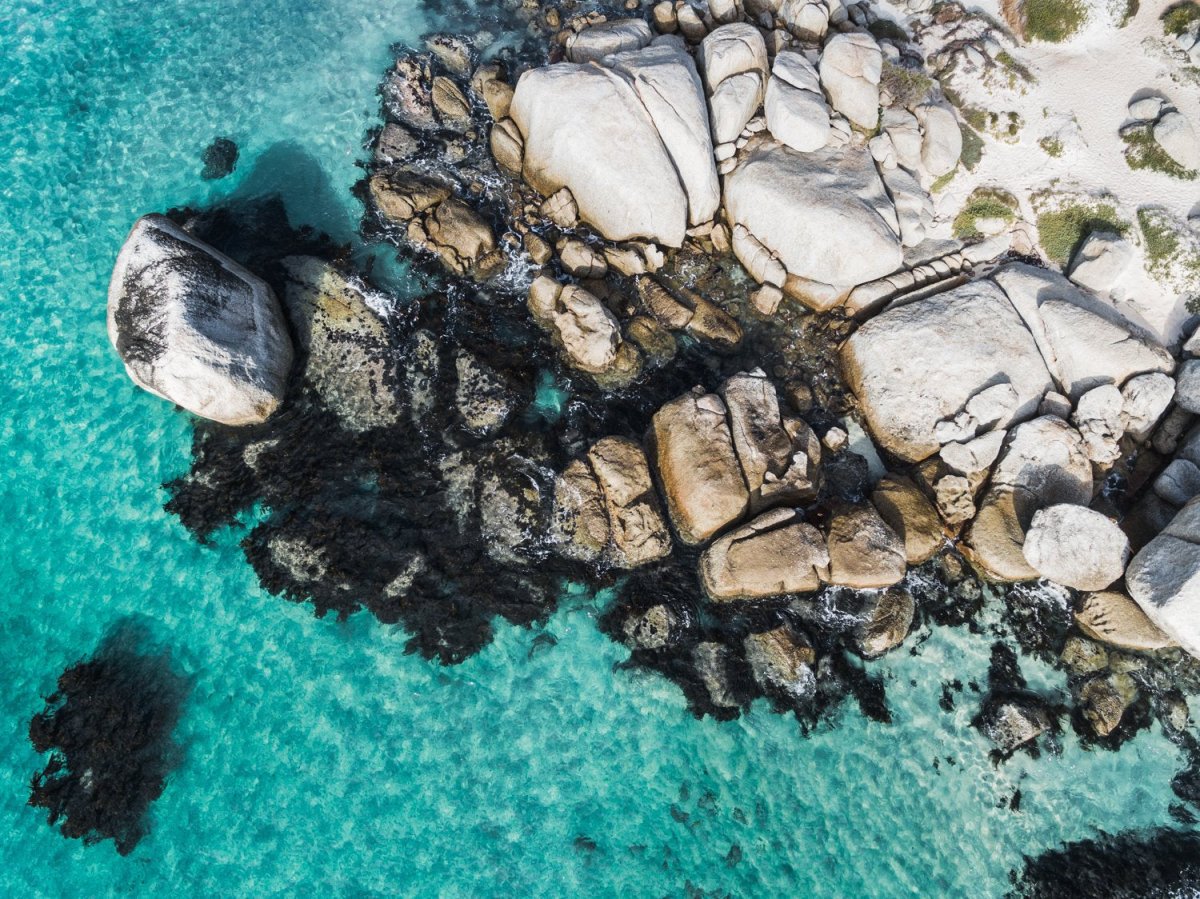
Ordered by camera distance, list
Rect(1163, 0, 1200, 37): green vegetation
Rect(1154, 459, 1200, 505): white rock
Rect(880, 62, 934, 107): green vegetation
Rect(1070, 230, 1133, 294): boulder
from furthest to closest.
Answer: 1. Rect(1163, 0, 1200, 37): green vegetation
2. Rect(880, 62, 934, 107): green vegetation
3. Rect(1070, 230, 1133, 294): boulder
4. Rect(1154, 459, 1200, 505): white rock

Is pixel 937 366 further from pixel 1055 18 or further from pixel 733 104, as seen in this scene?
pixel 1055 18

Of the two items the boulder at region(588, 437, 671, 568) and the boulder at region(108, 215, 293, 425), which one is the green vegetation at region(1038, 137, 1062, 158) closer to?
the boulder at region(588, 437, 671, 568)

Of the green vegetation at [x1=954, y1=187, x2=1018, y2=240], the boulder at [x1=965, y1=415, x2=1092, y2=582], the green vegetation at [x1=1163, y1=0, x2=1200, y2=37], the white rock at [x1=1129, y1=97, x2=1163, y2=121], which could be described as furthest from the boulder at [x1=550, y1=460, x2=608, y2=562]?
the green vegetation at [x1=1163, y1=0, x2=1200, y2=37]

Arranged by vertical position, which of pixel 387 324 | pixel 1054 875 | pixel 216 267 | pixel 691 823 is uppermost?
pixel 216 267

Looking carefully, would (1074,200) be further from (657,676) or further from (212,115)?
(212,115)

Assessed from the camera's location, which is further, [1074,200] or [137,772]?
[1074,200]

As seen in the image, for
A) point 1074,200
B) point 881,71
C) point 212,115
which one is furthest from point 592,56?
point 1074,200

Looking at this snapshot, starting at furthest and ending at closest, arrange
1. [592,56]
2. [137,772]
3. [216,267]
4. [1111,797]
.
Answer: [592,56] → [216,267] → [1111,797] → [137,772]
